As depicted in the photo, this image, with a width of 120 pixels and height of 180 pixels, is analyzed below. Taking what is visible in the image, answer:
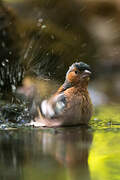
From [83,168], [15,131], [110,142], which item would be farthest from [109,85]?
[83,168]

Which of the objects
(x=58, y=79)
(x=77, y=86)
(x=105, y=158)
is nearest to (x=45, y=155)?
(x=105, y=158)

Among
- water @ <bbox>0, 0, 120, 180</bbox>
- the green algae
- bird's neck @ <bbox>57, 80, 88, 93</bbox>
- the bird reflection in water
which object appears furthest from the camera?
bird's neck @ <bbox>57, 80, 88, 93</bbox>

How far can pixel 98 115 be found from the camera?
18.6ft

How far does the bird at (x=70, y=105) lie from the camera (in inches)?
198

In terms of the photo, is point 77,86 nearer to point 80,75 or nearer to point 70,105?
point 80,75

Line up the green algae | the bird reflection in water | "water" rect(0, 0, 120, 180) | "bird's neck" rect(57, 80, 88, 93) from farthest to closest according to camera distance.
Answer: "bird's neck" rect(57, 80, 88, 93), the green algae, "water" rect(0, 0, 120, 180), the bird reflection in water

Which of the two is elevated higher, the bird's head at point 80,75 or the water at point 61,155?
the bird's head at point 80,75

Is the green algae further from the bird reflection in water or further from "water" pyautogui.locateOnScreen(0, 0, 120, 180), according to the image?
the bird reflection in water

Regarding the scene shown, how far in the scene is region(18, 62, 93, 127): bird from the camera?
5.02 metres

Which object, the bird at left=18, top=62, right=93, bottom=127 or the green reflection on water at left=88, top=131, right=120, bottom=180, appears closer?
the green reflection on water at left=88, top=131, right=120, bottom=180

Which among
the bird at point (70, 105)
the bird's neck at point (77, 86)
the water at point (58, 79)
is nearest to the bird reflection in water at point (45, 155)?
the water at point (58, 79)

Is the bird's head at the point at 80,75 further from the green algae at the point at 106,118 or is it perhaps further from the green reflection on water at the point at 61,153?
the green reflection on water at the point at 61,153

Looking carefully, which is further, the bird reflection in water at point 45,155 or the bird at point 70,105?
the bird at point 70,105

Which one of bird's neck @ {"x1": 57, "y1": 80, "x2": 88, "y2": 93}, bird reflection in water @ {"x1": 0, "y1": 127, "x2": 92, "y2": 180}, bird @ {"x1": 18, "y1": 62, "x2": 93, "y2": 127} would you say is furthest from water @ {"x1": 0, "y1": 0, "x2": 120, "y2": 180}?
→ bird's neck @ {"x1": 57, "y1": 80, "x2": 88, "y2": 93}
